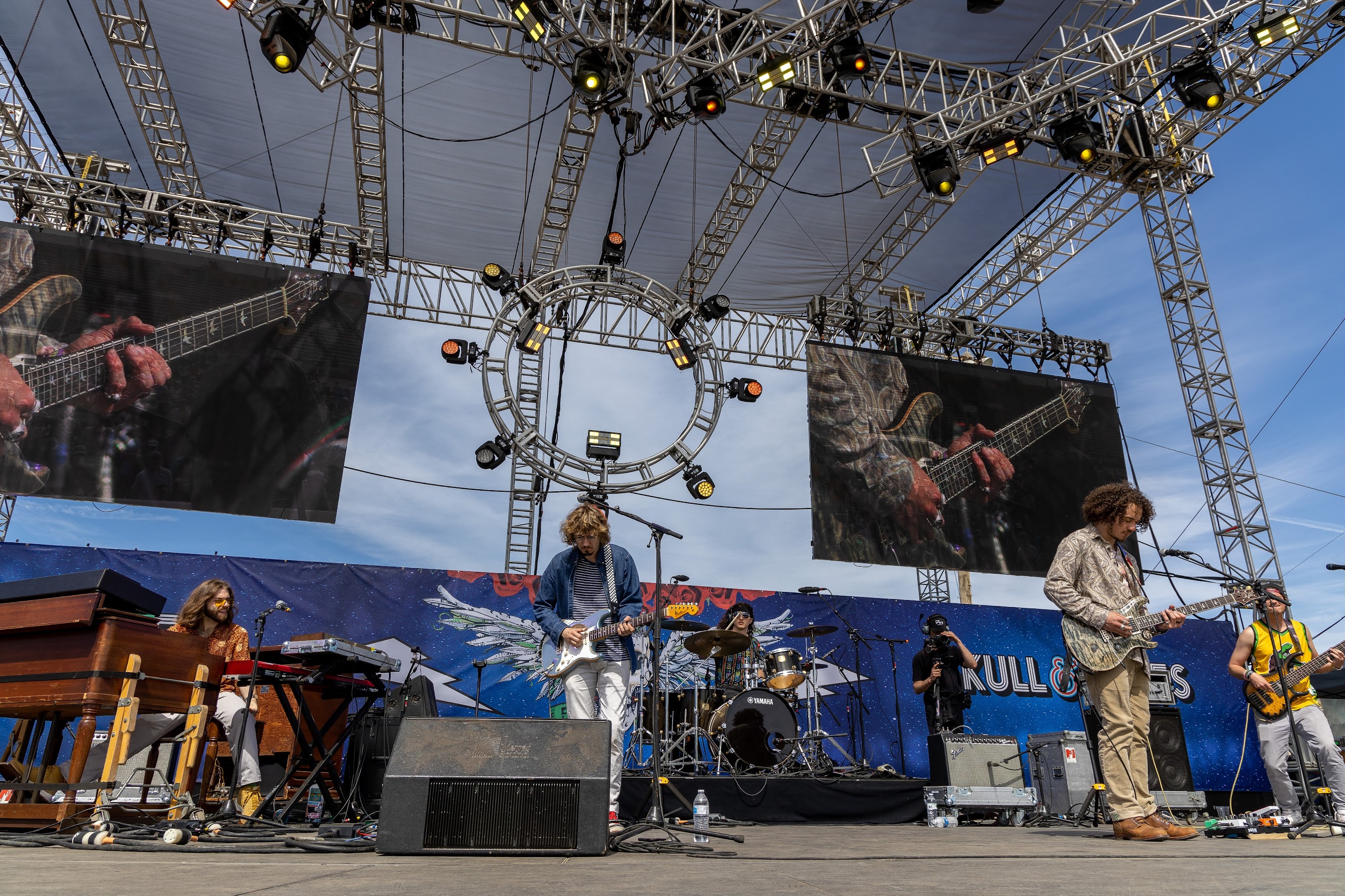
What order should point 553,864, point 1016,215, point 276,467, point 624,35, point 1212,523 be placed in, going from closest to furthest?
point 553,864
point 624,35
point 276,467
point 1212,523
point 1016,215

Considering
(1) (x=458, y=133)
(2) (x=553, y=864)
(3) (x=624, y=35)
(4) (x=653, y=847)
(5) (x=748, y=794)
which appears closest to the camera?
(2) (x=553, y=864)

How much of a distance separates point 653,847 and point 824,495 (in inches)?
293

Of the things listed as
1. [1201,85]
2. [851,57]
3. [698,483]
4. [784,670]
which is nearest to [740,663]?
[784,670]

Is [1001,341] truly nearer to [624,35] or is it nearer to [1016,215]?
[1016,215]

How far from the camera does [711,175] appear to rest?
33.7 ft

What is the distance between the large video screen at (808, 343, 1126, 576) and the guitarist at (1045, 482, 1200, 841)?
592cm

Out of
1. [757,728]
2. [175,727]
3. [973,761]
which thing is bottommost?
[973,761]

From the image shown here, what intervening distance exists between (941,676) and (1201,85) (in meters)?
6.50

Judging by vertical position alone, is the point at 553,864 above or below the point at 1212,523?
below

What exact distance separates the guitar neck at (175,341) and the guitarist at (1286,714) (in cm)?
919

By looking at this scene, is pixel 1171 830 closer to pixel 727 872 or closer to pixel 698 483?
pixel 727 872

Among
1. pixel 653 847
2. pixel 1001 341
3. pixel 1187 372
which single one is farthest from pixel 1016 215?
pixel 653 847

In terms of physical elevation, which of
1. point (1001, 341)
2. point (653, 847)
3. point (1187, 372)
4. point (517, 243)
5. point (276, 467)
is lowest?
point (653, 847)

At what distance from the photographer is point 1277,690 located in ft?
17.9
